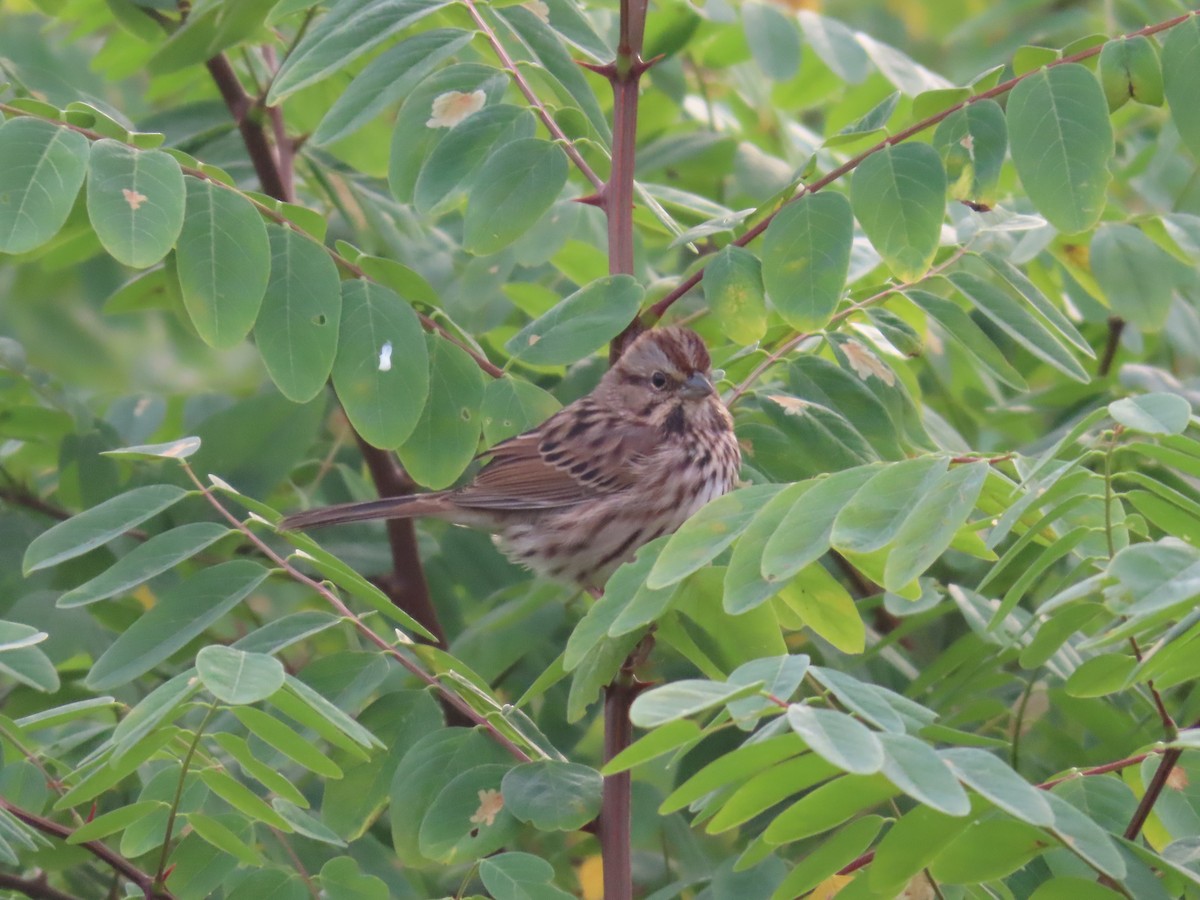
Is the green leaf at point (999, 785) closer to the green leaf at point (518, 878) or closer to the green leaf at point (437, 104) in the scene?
the green leaf at point (518, 878)

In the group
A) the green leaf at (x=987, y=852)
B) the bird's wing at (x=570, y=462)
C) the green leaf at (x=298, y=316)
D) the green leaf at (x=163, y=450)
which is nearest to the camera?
the green leaf at (x=987, y=852)

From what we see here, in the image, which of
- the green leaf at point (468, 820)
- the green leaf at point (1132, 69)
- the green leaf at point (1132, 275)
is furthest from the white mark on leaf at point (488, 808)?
the green leaf at point (1132, 275)

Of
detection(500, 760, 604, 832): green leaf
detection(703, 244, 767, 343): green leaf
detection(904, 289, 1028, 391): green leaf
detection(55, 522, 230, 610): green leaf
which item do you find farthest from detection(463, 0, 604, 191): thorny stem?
detection(500, 760, 604, 832): green leaf

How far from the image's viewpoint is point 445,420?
12.3ft

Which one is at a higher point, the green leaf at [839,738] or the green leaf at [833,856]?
the green leaf at [839,738]

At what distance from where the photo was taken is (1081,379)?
3.45m

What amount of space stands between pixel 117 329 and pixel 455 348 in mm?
3539

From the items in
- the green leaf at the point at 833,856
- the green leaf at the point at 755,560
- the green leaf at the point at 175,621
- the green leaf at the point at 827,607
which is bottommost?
the green leaf at the point at 833,856

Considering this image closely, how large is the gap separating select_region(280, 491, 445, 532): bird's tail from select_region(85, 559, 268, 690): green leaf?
100cm

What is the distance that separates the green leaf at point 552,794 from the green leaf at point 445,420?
949mm

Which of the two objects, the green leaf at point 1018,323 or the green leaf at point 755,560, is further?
the green leaf at point 1018,323

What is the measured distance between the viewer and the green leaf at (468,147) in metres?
3.62

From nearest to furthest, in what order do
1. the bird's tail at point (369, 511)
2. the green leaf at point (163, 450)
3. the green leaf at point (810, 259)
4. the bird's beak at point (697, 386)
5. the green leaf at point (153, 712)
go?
the green leaf at point (153, 712), the green leaf at point (163, 450), the green leaf at point (810, 259), the bird's tail at point (369, 511), the bird's beak at point (697, 386)

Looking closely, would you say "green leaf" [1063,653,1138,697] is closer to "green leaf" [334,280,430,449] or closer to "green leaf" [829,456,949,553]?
"green leaf" [829,456,949,553]
